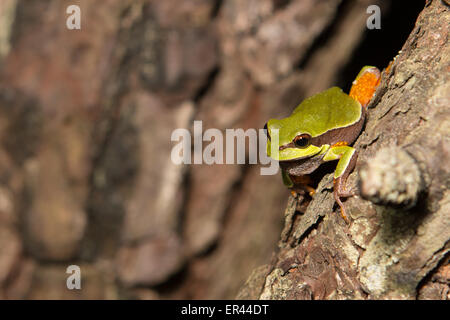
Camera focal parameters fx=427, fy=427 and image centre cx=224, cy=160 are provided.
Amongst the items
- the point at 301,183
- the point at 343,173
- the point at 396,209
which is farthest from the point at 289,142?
the point at 396,209

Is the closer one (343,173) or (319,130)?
(343,173)

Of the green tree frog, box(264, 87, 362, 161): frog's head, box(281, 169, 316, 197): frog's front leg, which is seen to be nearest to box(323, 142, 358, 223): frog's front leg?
the green tree frog

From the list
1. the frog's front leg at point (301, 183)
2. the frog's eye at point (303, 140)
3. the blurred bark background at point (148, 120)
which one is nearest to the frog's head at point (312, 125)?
the frog's eye at point (303, 140)

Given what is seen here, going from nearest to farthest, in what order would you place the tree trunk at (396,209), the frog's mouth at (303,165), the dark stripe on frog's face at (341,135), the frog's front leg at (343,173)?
1. the tree trunk at (396,209)
2. the frog's front leg at (343,173)
3. the dark stripe on frog's face at (341,135)
4. the frog's mouth at (303,165)

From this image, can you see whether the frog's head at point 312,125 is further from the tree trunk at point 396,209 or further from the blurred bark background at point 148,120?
the blurred bark background at point 148,120

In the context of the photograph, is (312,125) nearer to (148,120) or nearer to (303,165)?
(303,165)

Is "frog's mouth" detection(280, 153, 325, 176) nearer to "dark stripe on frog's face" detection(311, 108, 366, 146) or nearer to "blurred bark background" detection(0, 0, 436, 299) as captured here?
"dark stripe on frog's face" detection(311, 108, 366, 146)
